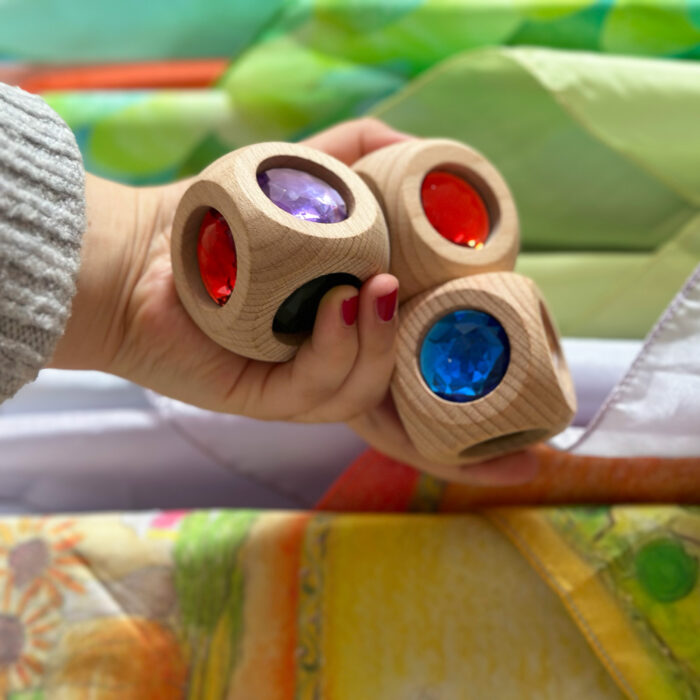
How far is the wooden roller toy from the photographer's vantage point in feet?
1.41

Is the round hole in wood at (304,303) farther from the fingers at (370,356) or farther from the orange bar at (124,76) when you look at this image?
the orange bar at (124,76)

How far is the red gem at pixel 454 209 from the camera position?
461 millimetres

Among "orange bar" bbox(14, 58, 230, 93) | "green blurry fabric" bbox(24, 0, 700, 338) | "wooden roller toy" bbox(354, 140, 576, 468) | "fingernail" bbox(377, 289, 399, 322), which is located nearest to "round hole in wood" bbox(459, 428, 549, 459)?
"wooden roller toy" bbox(354, 140, 576, 468)

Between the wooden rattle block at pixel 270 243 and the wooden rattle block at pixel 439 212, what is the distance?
29mm

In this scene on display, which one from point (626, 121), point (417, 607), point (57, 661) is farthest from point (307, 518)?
point (626, 121)

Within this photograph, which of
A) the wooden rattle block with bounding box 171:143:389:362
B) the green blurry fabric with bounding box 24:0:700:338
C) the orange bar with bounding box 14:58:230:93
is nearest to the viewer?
the wooden rattle block with bounding box 171:143:389:362

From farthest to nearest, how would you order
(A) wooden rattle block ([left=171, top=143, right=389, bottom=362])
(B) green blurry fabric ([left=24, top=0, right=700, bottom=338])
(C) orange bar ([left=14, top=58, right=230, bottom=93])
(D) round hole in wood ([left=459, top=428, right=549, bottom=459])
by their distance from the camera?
(C) orange bar ([left=14, top=58, right=230, bottom=93])
(B) green blurry fabric ([left=24, top=0, right=700, bottom=338])
(D) round hole in wood ([left=459, top=428, right=549, bottom=459])
(A) wooden rattle block ([left=171, top=143, right=389, bottom=362])

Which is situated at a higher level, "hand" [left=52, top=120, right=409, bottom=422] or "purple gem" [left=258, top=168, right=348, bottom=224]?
"purple gem" [left=258, top=168, right=348, bottom=224]

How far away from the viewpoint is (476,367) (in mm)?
438

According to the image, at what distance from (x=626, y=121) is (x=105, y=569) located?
1.80ft

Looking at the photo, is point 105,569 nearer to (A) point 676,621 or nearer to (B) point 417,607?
(B) point 417,607

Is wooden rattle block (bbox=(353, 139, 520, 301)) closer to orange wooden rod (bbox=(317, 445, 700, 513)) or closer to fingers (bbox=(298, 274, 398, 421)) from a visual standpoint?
fingers (bbox=(298, 274, 398, 421))

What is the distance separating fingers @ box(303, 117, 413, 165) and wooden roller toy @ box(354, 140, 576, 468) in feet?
0.29

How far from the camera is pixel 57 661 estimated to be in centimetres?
57
